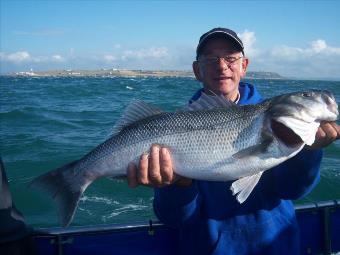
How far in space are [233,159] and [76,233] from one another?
2.38m

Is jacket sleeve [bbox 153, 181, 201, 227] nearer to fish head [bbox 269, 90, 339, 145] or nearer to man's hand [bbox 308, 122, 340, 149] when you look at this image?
fish head [bbox 269, 90, 339, 145]

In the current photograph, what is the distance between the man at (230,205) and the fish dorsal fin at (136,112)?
1.72 ft

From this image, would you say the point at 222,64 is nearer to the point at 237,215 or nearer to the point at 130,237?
the point at 237,215

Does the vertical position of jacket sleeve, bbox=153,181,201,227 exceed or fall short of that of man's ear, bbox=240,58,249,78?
it falls short

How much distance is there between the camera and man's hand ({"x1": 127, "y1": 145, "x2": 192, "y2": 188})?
3.80 meters

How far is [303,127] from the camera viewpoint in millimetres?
3668

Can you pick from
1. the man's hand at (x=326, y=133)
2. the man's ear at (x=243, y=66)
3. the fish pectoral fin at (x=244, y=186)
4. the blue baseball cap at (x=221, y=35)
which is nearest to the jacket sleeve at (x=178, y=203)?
the fish pectoral fin at (x=244, y=186)

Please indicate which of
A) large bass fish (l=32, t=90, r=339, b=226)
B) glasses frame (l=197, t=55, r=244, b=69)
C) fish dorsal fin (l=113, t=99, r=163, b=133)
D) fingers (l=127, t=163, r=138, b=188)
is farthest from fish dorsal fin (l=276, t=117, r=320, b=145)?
fingers (l=127, t=163, r=138, b=188)

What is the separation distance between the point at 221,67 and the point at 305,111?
118cm

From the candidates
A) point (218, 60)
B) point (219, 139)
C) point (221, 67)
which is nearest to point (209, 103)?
point (219, 139)

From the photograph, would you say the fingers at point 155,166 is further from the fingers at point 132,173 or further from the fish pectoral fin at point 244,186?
the fish pectoral fin at point 244,186

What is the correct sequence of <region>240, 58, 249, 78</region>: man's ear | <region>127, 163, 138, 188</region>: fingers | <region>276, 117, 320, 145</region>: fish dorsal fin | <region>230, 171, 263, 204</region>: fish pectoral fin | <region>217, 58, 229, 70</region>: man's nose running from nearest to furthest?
<region>276, 117, 320, 145</region>: fish dorsal fin < <region>230, 171, 263, 204</region>: fish pectoral fin < <region>127, 163, 138, 188</region>: fingers < <region>217, 58, 229, 70</region>: man's nose < <region>240, 58, 249, 78</region>: man's ear

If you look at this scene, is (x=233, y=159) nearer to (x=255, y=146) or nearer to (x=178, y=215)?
(x=255, y=146)

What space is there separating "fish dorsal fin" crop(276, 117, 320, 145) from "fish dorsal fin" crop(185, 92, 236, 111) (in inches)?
24.1
